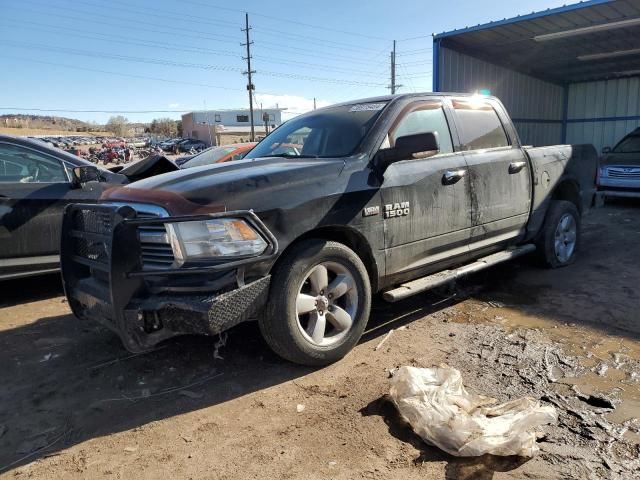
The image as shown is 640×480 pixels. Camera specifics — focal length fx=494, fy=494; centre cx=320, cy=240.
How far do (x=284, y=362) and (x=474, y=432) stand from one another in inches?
60.8

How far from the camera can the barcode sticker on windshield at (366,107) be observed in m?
4.16

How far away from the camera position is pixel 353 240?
12.1ft

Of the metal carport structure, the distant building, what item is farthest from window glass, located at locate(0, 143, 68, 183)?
the distant building

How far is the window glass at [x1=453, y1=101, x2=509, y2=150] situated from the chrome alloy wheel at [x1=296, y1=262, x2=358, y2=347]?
6.21 feet

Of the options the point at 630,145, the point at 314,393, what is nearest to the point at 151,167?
the point at 314,393

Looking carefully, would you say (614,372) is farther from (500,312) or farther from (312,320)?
(312,320)

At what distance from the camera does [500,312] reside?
4.61 meters

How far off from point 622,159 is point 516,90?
19.1ft

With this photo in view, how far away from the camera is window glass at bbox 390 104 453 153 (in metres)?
4.10

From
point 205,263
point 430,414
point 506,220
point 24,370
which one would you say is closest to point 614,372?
point 430,414

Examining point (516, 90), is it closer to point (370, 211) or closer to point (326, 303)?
point (370, 211)

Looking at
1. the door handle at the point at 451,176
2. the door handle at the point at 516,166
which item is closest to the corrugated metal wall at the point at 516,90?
the door handle at the point at 516,166

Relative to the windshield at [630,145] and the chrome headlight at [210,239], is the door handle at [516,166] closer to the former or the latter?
the chrome headlight at [210,239]

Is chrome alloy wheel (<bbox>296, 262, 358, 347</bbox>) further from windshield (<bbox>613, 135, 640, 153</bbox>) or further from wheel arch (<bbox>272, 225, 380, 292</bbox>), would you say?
windshield (<bbox>613, 135, 640, 153</bbox>)
